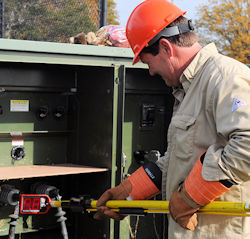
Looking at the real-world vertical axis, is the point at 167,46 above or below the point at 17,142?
above

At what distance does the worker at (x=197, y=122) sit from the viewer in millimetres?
2115

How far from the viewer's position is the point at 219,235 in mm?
2295

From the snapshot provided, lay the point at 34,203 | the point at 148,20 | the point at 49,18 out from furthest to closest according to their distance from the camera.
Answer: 1. the point at 49,18
2. the point at 34,203
3. the point at 148,20

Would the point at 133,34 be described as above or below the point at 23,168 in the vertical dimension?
above

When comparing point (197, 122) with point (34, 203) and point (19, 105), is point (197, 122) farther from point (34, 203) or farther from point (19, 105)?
point (19, 105)

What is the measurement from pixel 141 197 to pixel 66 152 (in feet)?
4.76

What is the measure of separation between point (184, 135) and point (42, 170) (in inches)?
63.6

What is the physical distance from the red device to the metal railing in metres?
2.70

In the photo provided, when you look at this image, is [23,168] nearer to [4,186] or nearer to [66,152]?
[4,186]

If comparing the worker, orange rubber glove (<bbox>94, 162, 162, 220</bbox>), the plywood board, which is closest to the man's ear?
the worker

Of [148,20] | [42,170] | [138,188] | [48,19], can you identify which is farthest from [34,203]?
[48,19]

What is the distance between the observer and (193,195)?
2.18m

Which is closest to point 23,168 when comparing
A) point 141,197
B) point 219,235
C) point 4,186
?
point 4,186

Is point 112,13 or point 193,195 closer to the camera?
point 193,195
